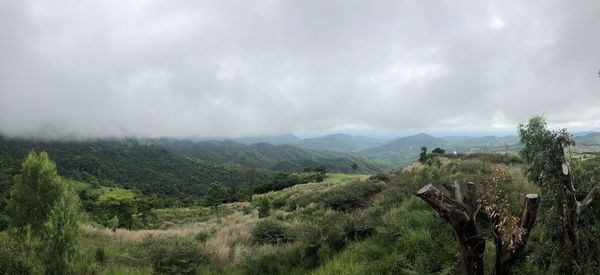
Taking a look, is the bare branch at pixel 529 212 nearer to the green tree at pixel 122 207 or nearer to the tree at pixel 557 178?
the tree at pixel 557 178

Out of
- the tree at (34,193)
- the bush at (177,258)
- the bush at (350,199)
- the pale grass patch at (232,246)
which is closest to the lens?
the bush at (177,258)

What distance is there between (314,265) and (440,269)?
2.90 meters

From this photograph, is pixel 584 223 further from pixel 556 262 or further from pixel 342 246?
pixel 342 246

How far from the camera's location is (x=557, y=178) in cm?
602

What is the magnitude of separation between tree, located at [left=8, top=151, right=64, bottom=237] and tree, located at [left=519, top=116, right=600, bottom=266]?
14.8 m

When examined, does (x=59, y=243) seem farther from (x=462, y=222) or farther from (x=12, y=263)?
(x=462, y=222)

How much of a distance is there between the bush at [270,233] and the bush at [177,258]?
7.12 feet

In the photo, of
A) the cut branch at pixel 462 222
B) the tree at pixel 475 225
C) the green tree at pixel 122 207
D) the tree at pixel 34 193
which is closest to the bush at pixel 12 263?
the tree at pixel 34 193

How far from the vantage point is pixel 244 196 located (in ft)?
237

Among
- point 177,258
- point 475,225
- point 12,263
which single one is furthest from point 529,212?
point 12,263

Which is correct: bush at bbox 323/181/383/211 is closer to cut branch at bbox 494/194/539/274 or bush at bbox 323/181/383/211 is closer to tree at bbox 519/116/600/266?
tree at bbox 519/116/600/266

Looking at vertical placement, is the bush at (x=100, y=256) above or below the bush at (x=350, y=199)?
above

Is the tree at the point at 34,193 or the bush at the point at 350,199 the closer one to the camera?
the tree at the point at 34,193

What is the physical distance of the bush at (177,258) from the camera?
28.7 ft
